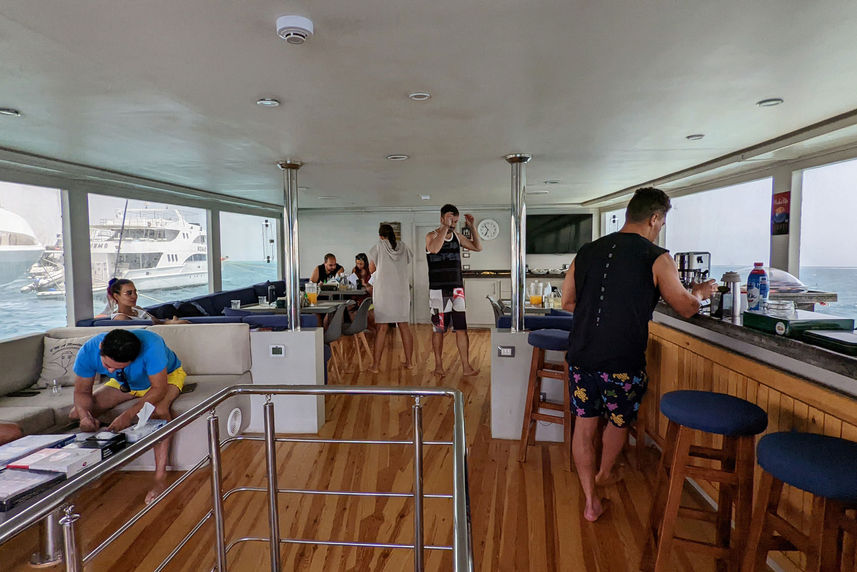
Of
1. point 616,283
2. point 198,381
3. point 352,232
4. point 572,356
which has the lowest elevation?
point 198,381

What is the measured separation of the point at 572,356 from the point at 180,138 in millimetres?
3179

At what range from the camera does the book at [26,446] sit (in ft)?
7.84

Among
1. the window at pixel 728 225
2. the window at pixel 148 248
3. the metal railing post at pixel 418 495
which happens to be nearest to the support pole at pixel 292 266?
the metal railing post at pixel 418 495

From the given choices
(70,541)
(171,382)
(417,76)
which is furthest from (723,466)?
(171,382)

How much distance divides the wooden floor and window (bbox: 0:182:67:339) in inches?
107

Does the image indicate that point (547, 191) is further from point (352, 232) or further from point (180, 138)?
point (180, 138)

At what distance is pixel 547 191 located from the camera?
7590 millimetres

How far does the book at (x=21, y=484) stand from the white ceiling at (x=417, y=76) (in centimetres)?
180

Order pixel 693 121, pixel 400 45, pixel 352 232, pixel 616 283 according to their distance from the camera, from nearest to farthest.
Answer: pixel 400 45 → pixel 616 283 → pixel 693 121 → pixel 352 232

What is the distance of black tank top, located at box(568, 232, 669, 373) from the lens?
2.54 meters

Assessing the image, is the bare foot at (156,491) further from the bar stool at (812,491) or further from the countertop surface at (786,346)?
the countertop surface at (786,346)

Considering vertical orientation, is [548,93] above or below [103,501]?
above

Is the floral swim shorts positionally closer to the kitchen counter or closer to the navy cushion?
the kitchen counter

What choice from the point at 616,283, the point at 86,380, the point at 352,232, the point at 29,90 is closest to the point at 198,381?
the point at 86,380
